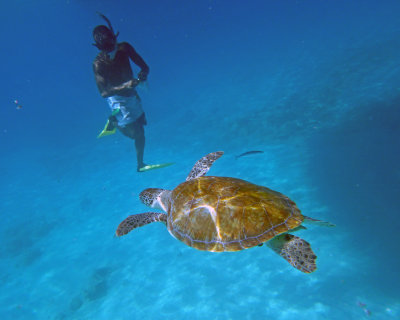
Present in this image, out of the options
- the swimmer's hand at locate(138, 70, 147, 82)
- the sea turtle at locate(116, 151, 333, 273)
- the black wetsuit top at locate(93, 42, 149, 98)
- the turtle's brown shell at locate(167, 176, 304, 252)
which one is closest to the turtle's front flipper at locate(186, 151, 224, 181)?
the sea turtle at locate(116, 151, 333, 273)

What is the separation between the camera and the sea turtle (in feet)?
9.93

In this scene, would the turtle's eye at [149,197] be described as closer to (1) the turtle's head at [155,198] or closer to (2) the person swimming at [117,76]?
(1) the turtle's head at [155,198]

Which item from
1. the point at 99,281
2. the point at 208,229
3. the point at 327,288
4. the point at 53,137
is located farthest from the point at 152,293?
the point at 53,137

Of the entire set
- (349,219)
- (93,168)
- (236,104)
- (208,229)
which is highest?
(236,104)

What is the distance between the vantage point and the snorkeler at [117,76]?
20.2ft

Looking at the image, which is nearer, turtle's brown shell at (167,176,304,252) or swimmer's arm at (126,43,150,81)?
turtle's brown shell at (167,176,304,252)

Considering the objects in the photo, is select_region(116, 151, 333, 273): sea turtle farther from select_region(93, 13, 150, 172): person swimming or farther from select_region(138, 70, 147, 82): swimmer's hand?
select_region(93, 13, 150, 172): person swimming


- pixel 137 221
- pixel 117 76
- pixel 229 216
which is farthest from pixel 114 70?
pixel 229 216

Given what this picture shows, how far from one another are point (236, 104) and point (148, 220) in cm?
2389

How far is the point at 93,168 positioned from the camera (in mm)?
A: 24406

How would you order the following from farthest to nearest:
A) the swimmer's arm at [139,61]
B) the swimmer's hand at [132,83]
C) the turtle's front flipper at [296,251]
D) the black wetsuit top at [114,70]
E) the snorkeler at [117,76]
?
1. the swimmer's arm at [139,61]
2. the black wetsuit top at [114,70]
3. the swimmer's hand at [132,83]
4. the snorkeler at [117,76]
5. the turtle's front flipper at [296,251]

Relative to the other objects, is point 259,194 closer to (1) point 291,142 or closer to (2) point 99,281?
(2) point 99,281

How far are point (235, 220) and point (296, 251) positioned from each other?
36.5 inches

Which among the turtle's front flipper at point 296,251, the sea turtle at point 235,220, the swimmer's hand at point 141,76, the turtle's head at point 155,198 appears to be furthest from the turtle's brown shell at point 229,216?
the swimmer's hand at point 141,76
